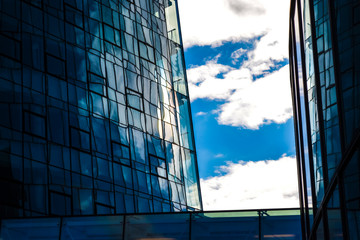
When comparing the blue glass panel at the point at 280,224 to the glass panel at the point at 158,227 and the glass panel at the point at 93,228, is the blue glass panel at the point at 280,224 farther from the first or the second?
the glass panel at the point at 93,228

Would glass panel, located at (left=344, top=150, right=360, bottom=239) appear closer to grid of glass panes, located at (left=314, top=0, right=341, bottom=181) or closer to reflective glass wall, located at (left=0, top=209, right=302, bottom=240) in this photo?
grid of glass panes, located at (left=314, top=0, right=341, bottom=181)

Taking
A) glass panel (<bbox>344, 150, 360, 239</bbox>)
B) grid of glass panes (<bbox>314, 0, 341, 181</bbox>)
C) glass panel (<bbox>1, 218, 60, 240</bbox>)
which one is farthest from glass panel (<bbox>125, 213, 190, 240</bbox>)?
glass panel (<bbox>344, 150, 360, 239</bbox>)

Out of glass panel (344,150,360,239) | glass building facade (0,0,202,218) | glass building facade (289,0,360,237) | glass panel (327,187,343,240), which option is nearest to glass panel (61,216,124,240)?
glass building facade (0,0,202,218)

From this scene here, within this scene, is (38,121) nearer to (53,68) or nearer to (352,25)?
(53,68)

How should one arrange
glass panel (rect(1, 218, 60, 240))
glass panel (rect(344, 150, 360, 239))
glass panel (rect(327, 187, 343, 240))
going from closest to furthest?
1. glass panel (rect(344, 150, 360, 239))
2. glass panel (rect(327, 187, 343, 240))
3. glass panel (rect(1, 218, 60, 240))

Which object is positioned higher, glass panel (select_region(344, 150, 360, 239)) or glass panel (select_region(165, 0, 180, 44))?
glass panel (select_region(165, 0, 180, 44))

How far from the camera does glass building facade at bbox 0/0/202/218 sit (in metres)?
25.7

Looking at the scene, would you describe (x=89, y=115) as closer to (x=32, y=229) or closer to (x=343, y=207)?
(x=32, y=229)

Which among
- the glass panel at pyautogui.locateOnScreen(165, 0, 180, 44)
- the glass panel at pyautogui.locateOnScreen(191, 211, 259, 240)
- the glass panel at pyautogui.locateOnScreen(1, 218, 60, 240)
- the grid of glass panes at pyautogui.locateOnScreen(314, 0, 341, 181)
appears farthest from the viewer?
the glass panel at pyautogui.locateOnScreen(165, 0, 180, 44)

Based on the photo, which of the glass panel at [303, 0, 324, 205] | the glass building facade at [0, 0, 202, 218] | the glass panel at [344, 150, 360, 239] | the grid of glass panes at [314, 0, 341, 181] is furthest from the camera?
the glass building facade at [0, 0, 202, 218]

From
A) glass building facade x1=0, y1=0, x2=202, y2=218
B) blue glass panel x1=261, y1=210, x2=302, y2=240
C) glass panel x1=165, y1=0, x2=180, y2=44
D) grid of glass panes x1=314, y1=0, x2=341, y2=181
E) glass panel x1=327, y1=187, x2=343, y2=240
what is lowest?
glass panel x1=327, y1=187, x2=343, y2=240

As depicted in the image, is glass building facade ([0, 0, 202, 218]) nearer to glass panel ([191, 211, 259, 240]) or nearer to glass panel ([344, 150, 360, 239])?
glass panel ([191, 211, 259, 240])

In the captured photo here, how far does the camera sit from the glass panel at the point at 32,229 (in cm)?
1831

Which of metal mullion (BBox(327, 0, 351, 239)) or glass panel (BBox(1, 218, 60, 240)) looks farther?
glass panel (BBox(1, 218, 60, 240))
